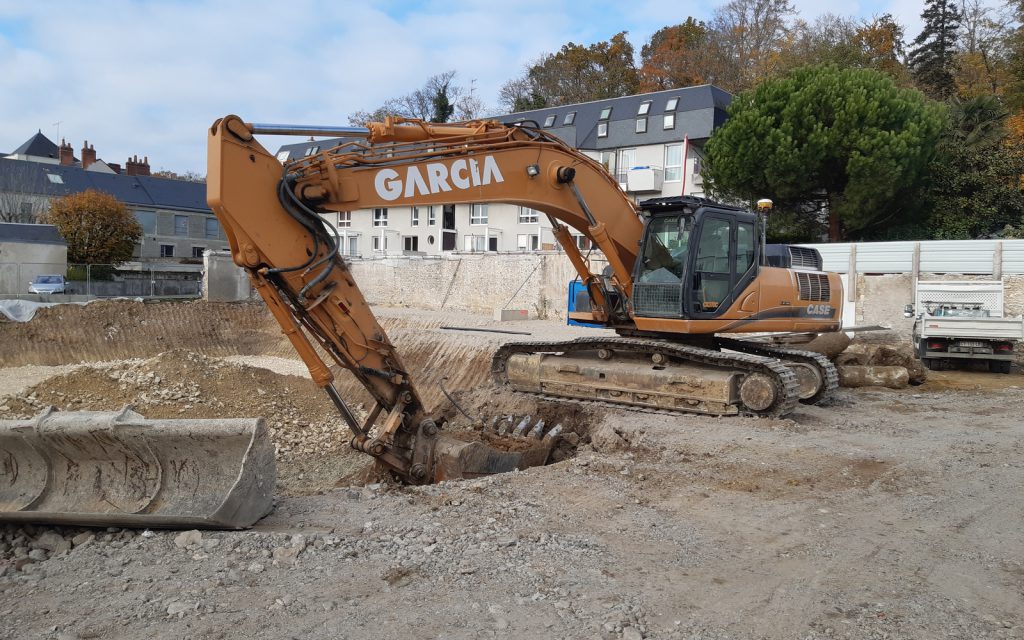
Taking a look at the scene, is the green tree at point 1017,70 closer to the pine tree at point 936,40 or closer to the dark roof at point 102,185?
the pine tree at point 936,40

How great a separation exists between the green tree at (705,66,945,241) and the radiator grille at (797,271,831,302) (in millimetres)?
14590

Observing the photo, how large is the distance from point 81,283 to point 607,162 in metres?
23.5

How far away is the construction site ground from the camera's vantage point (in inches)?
151

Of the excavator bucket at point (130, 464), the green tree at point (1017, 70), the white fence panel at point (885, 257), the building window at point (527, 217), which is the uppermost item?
the green tree at point (1017, 70)

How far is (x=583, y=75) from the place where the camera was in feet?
165

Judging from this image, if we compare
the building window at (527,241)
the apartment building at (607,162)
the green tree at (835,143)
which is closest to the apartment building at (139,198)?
the apartment building at (607,162)

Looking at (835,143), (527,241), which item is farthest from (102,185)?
(835,143)

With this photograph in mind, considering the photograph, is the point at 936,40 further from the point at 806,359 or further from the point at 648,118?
the point at 806,359

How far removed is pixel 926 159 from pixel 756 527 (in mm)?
23395

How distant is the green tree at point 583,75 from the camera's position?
48531 millimetres

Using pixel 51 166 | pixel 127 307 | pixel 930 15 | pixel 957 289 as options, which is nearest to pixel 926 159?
pixel 957 289

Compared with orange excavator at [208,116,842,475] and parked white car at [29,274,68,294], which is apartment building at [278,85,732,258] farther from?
orange excavator at [208,116,842,475]

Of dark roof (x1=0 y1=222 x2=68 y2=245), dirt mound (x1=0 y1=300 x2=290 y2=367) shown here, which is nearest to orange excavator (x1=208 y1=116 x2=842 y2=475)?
dirt mound (x1=0 y1=300 x2=290 y2=367)

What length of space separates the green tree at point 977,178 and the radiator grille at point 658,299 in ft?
65.1
